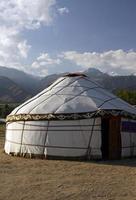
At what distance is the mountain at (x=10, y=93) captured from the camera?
476ft

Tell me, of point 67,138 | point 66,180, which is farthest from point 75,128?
point 66,180

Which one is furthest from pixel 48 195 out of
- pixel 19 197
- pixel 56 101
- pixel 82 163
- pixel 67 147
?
pixel 56 101

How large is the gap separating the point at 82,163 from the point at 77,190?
11.2 feet

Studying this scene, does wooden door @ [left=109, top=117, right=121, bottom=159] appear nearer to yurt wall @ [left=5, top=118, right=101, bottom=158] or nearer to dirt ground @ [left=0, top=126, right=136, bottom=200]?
yurt wall @ [left=5, top=118, right=101, bottom=158]

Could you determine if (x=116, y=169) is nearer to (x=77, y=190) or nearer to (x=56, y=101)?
(x=77, y=190)

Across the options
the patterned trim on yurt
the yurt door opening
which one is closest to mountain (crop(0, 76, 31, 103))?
the patterned trim on yurt

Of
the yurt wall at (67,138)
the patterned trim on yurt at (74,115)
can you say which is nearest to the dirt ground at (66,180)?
the yurt wall at (67,138)

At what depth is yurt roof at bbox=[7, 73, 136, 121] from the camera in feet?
39.4

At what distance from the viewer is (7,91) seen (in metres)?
158

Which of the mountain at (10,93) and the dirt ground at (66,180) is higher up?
the mountain at (10,93)

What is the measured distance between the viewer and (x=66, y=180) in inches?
337

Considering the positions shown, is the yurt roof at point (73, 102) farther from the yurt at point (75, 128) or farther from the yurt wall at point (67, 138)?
the yurt wall at point (67, 138)

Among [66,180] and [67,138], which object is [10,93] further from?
[66,180]

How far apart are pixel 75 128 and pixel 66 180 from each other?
344 cm
